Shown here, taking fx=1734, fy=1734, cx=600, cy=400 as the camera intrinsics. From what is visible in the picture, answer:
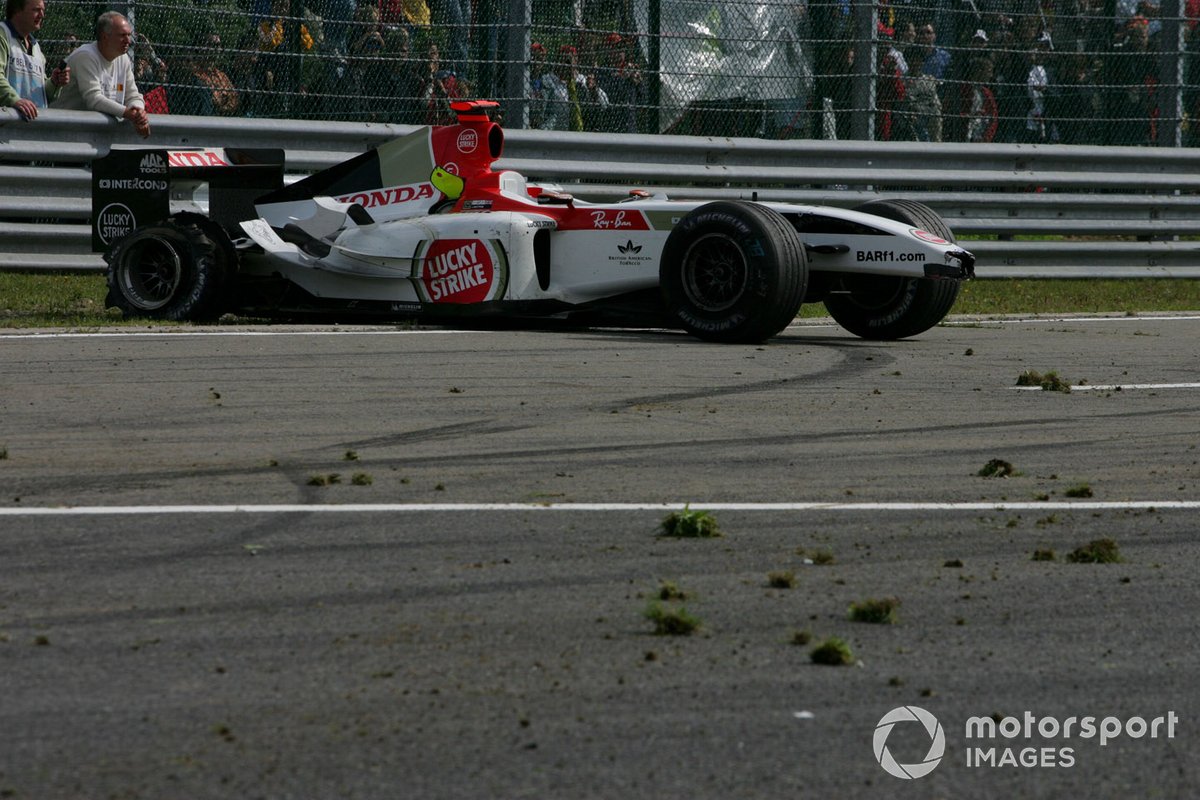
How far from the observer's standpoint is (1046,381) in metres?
7.95

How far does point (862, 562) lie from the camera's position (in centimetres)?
448

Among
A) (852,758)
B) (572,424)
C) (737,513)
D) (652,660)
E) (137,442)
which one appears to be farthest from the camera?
(572,424)

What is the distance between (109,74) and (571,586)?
860cm

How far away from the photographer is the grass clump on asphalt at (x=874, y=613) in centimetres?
391

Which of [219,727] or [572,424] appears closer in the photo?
[219,727]

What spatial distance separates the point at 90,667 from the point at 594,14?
33.5ft

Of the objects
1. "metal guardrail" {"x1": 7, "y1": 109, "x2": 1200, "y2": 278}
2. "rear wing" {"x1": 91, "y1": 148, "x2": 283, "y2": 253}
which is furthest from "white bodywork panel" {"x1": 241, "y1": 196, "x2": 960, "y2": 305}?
"metal guardrail" {"x1": 7, "y1": 109, "x2": 1200, "y2": 278}

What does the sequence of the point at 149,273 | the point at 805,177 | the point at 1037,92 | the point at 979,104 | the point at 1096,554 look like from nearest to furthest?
the point at 1096,554 < the point at 149,273 < the point at 805,177 < the point at 979,104 < the point at 1037,92

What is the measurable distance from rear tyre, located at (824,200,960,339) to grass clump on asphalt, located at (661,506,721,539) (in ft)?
16.7

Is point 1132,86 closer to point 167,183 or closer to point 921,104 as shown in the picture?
point 921,104

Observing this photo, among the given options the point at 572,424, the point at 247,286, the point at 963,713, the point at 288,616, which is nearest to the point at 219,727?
the point at 288,616

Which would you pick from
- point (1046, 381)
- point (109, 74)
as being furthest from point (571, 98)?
point (1046, 381)

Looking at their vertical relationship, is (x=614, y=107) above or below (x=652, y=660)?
above

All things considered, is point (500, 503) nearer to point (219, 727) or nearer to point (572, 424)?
point (572, 424)
